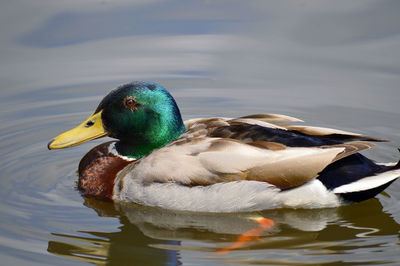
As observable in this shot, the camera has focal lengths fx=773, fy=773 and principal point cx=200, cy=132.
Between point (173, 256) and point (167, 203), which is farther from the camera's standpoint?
point (167, 203)

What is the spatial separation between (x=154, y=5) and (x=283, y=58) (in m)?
2.29

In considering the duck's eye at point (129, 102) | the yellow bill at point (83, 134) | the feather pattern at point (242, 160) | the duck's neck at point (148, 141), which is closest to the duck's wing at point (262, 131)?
the feather pattern at point (242, 160)

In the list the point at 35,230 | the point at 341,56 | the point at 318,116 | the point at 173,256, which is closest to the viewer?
the point at 173,256

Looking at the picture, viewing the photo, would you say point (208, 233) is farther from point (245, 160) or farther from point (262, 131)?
point (262, 131)

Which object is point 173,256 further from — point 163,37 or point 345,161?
point 163,37

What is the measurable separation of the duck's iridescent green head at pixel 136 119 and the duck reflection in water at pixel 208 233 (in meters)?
0.66

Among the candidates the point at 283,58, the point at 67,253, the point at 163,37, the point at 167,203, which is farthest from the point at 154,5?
the point at 67,253

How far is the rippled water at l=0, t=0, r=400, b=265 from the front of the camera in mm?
6184

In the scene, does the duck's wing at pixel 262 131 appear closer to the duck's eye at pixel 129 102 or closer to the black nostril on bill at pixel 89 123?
the duck's eye at pixel 129 102

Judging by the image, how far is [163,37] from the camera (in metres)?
10.8

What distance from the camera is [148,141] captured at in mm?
7297

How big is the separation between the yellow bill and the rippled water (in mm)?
486

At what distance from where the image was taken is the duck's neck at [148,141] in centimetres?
722

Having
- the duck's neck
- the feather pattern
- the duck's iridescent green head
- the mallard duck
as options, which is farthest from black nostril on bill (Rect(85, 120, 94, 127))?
the feather pattern
